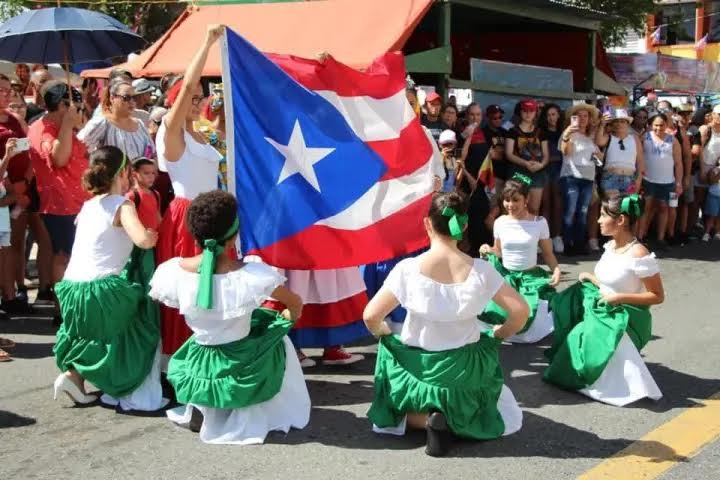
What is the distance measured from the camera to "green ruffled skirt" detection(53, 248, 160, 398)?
16.7 feet

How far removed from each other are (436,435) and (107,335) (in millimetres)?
1902

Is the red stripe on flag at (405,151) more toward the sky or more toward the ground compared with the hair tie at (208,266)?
more toward the sky

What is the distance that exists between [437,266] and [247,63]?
1716 millimetres

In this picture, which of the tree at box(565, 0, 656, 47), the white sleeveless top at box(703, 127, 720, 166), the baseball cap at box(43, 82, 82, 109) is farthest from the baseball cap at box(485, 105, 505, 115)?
the tree at box(565, 0, 656, 47)

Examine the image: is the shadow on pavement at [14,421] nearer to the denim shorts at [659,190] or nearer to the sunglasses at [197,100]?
the sunglasses at [197,100]

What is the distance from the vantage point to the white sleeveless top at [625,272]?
5.42 meters

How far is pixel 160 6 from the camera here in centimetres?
2486

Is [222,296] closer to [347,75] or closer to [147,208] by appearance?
[147,208]

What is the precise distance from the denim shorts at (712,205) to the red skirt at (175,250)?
27.4 ft

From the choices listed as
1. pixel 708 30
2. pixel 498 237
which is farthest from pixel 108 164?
pixel 708 30

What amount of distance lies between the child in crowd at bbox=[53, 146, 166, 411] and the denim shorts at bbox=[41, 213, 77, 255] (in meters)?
2.14

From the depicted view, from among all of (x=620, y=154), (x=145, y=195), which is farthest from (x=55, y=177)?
(x=620, y=154)

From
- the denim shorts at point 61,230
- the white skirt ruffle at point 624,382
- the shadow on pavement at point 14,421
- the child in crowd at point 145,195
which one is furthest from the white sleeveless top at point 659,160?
the shadow on pavement at point 14,421

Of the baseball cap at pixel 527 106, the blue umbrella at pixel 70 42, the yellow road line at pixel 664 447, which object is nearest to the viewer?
the yellow road line at pixel 664 447
